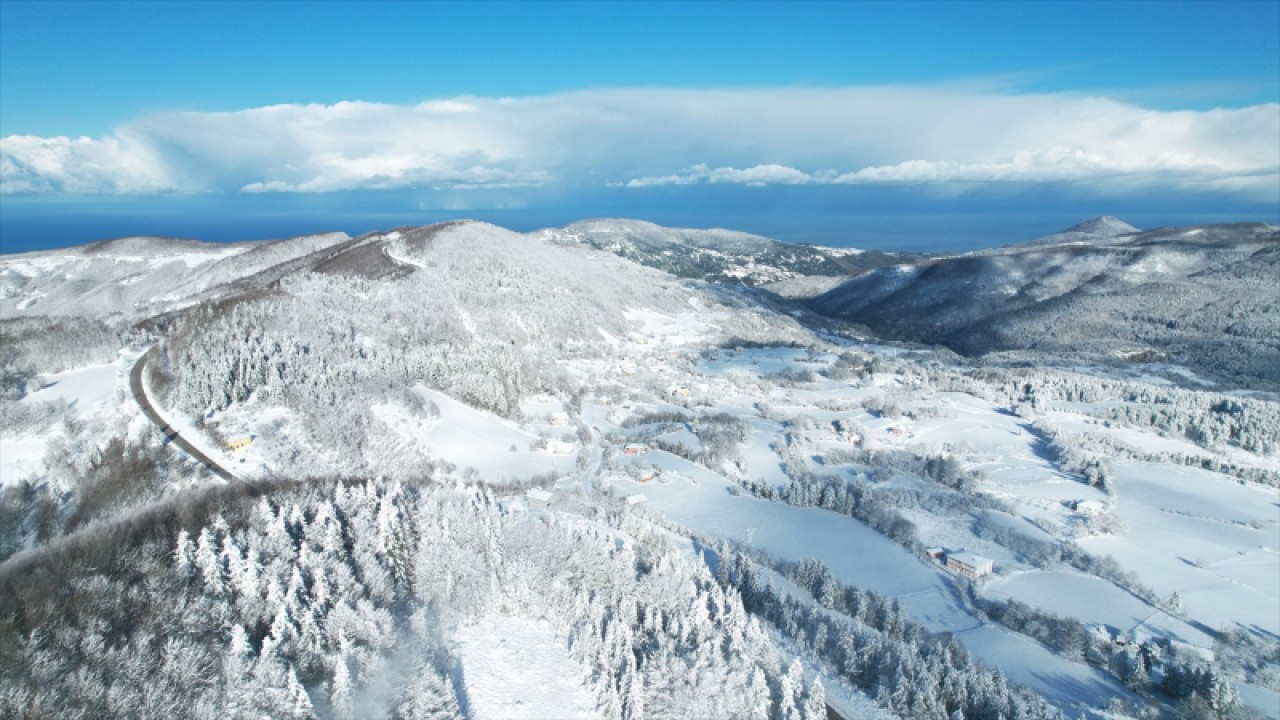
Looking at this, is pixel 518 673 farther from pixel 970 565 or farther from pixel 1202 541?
pixel 1202 541

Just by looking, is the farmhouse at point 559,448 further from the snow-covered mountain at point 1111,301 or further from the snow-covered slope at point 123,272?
the snow-covered mountain at point 1111,301

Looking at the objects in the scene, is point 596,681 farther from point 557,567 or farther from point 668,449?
point 668,449

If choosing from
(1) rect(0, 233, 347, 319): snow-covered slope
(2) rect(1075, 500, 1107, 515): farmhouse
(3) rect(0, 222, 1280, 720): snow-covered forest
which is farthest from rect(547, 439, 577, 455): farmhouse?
(1) rect(0, 233, 347, 319): snow-covered slope

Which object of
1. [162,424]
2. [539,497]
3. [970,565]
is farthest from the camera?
[539,497]

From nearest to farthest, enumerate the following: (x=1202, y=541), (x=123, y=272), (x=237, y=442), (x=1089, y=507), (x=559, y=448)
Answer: (x=237, y=442)
(x=1202, y=541)
(x=1089, y=507)
(x=559, y=448)
(x=123, y=272)

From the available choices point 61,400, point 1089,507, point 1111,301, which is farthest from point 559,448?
point 1111,301

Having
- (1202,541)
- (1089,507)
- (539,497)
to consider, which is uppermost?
(539,497)
